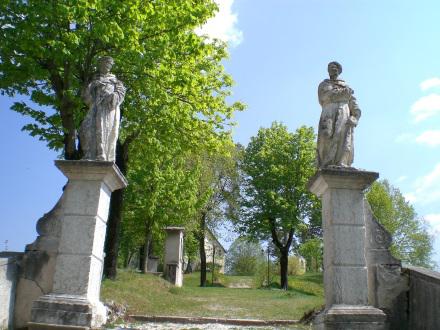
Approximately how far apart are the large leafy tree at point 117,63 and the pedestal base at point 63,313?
6186mm

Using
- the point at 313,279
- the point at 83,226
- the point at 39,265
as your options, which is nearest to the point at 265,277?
the point at 313,279

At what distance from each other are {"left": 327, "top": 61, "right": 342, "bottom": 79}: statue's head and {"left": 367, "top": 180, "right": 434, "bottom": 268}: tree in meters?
35.2

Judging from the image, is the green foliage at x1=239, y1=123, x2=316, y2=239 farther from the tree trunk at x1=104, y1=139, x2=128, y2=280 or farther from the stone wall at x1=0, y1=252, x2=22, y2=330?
the stone wall at x1=0, y1=252, x2=22, y2=330

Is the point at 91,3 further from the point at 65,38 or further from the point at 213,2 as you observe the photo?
the point at 213,2

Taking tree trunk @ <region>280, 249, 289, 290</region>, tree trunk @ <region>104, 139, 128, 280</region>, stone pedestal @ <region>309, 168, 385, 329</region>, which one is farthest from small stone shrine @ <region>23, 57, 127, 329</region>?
tree trunk @ <region>280, 249, 289, 290</region>

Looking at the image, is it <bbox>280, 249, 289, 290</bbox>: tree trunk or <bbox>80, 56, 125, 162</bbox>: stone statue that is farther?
<bbox>280, 249, 289, 290</bbox>: tree trunk

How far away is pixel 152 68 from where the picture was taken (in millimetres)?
13258

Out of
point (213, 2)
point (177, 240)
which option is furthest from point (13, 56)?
point (177, 240)

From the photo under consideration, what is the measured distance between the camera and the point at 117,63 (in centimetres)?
1282

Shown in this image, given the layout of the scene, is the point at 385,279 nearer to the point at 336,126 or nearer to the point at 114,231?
the point at 336,126

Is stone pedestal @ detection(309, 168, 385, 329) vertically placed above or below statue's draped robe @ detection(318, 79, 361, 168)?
below

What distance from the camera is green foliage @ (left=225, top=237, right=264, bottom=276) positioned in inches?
2122

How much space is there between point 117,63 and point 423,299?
31.0 ft

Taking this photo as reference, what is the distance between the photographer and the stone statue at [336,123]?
8.43m
